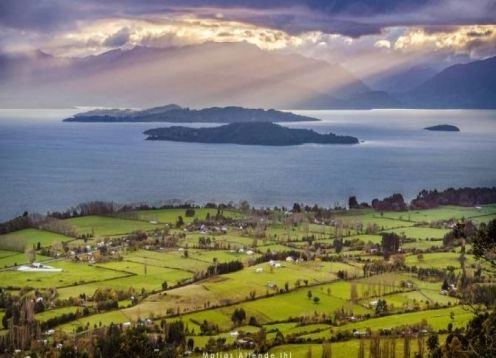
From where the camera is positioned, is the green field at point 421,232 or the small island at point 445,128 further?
the small island at point 445,128

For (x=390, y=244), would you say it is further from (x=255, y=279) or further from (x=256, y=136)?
(x=256, y=136)

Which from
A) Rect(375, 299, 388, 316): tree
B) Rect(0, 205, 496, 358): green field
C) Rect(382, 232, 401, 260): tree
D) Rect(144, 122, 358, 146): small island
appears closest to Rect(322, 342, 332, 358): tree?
Rect(0, 205, 496, 358): green field

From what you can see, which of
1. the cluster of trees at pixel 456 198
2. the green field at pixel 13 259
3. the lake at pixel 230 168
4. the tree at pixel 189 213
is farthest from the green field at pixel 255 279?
the lake at pixel 230 168

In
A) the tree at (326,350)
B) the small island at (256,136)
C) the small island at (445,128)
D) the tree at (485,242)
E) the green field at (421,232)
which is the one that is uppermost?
the small island at (445,128)

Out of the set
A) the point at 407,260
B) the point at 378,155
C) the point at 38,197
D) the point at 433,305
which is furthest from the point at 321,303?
the point at 378,155

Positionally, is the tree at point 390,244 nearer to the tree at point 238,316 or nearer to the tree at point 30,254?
the tree at point 238,316

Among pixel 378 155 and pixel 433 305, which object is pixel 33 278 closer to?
pixel 433 305

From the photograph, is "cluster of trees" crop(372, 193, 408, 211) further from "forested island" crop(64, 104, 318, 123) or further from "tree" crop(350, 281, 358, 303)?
"forested island" crop(64, 104, 318, 123)
